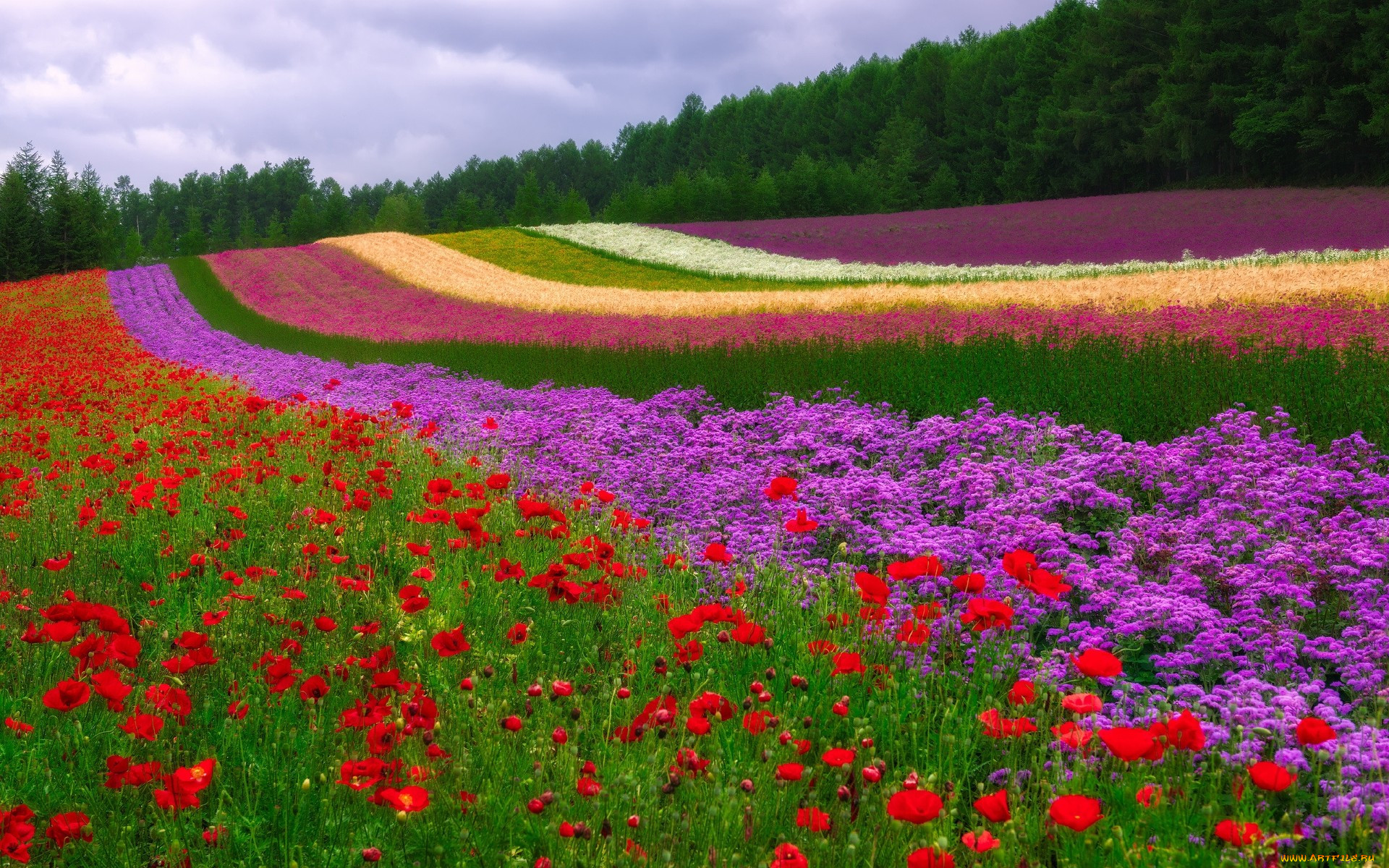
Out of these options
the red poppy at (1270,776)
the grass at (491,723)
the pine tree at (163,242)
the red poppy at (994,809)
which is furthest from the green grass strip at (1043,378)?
the pine tree at (163,242)

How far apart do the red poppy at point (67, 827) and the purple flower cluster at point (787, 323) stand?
874 cm

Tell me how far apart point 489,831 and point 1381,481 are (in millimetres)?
5138

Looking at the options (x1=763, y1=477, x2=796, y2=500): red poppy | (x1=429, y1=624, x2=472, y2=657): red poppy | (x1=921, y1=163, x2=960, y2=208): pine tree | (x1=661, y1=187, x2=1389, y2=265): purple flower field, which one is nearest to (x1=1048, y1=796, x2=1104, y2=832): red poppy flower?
(x1=429, y1=624, x2=472, y2=657): red poppy

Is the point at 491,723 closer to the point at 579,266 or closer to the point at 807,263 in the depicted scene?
the point at 807,263

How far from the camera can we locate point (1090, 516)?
5.58 metres

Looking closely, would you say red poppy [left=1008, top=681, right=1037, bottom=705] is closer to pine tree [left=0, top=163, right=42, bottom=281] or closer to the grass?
the grass

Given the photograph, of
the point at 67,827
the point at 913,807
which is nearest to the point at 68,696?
the point at 67,827

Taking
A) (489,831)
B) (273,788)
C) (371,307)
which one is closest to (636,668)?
(489,831)

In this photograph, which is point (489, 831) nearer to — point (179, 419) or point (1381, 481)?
point (1381, 481)

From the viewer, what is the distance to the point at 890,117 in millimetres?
66062

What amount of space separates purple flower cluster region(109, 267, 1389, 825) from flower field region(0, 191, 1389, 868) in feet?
0.11

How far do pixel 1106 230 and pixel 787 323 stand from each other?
64.9 ft

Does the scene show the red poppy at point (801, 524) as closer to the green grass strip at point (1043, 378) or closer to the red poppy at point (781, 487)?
the red poppy at point (781, 487)

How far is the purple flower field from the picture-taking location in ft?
79.4
